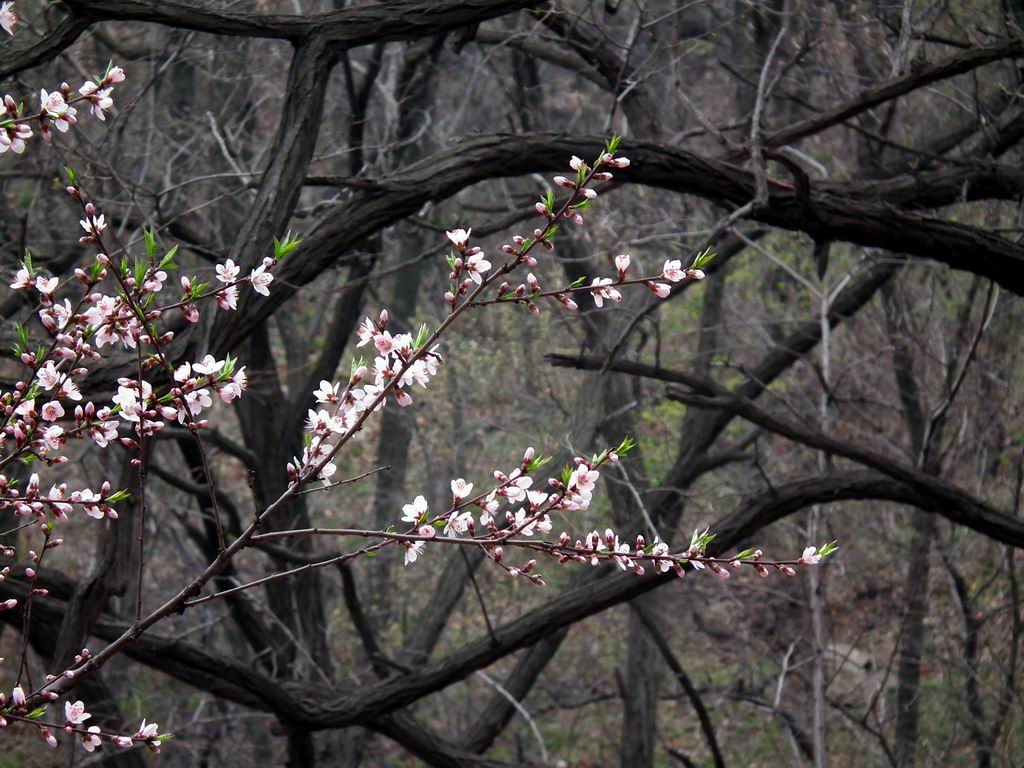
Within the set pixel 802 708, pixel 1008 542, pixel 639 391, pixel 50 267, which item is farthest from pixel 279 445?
pixel 802 708

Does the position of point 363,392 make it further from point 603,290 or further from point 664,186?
point 664,186

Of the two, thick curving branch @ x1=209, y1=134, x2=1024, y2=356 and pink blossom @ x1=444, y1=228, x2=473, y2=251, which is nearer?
pink blossom @ x1=444, y1=228, x2=473, y2=251

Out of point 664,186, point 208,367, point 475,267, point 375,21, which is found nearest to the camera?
point 208,367

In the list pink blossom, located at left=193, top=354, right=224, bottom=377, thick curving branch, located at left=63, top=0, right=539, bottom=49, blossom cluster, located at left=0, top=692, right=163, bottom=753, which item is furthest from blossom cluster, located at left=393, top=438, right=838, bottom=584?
thick curving branch, located at left=63, top=0, right=539, bottom=49

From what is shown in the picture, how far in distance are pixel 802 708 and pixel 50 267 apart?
700cm

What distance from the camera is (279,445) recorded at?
7.42m

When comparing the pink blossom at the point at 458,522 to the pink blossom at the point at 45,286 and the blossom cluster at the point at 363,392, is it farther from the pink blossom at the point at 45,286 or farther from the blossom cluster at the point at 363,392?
the pink blossom at the point at 45,286

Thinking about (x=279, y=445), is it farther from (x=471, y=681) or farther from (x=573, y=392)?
(x=471, y=681)

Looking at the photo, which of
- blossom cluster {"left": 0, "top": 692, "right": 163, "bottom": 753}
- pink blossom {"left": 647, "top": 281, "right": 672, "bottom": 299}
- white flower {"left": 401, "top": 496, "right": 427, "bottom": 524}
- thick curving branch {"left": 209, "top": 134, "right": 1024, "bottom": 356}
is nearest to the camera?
blossom cluster {"left": 0, "top": 692, "right": 163, "bottom": 753}

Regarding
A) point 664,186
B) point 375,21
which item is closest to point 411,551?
point 375,21

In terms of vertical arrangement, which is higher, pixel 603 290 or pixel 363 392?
pixel 603 290

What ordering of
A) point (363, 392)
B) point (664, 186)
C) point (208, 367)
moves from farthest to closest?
1. point (664, 186)
2. point (363, 392)
3. point (208, 367)

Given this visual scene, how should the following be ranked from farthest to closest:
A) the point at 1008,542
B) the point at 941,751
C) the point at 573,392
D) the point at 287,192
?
the point at 573,392
the point at 941,751
the point at 1008,542
the point at 287,192

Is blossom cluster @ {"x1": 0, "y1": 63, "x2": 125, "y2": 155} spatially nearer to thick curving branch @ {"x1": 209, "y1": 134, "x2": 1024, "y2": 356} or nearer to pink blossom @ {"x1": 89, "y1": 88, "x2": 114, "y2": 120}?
pink blossom @ {"x1": 89, "y1": 88, "x2": 114, "y2": 120}
